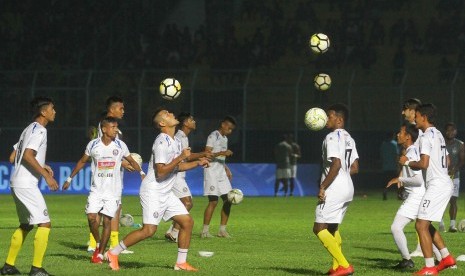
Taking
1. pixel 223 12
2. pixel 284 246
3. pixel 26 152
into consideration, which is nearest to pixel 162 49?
pixel 223 12

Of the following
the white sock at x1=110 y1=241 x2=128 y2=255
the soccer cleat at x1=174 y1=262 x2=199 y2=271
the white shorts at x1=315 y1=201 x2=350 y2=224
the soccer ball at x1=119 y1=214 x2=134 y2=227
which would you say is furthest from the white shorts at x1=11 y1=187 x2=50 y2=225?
the soccer ball at x1=119 y1=214 x2=134 y2=227

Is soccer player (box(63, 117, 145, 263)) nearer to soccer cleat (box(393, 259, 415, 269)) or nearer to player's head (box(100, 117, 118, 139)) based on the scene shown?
player's head (box(100, 117, 118, 139))

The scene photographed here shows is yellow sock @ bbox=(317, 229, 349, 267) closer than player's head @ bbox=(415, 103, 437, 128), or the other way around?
yellow sock @ bbox=(317, 229, 349, 267)

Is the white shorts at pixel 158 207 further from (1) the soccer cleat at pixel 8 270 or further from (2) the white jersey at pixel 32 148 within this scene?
(1) the soccer cleat at pixel 8 270

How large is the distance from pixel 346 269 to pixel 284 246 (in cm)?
509

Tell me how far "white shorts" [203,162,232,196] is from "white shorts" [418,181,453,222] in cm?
750

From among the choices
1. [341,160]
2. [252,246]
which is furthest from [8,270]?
Result: [252,246]

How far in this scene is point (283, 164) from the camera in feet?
123

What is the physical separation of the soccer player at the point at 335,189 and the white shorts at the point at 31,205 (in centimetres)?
331

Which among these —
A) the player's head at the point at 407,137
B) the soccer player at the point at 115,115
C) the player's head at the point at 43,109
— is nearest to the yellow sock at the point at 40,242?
the player's head at the point at 43,109

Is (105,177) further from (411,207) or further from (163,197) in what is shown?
(411,207)

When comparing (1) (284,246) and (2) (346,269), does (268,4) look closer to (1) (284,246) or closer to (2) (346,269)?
(1) (284,246)

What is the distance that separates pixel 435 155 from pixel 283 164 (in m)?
24.0

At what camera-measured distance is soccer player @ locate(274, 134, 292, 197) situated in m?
37.5
